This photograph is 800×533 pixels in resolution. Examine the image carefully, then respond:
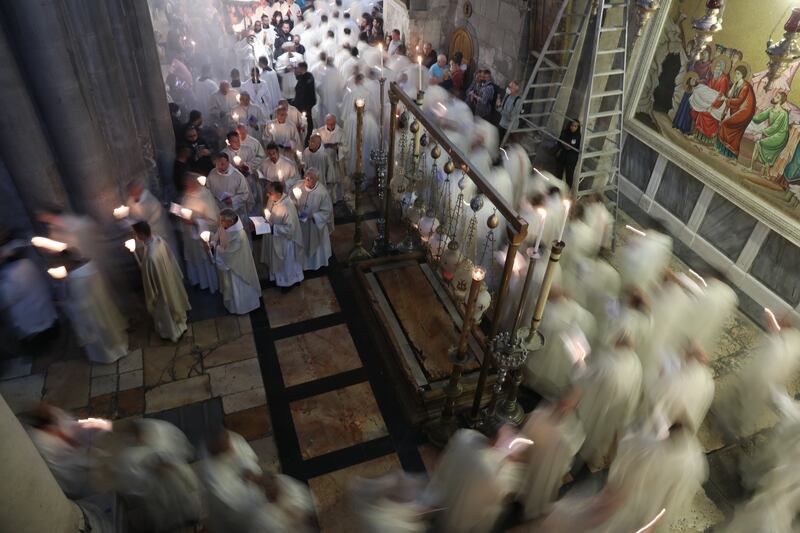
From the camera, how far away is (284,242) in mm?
7965

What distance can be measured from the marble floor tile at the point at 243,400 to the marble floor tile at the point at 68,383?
5.01 ft

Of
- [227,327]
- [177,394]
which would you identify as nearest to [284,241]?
[227,327]

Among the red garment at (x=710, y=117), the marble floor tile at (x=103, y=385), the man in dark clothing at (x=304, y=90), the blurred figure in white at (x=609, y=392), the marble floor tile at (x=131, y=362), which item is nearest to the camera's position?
the blurred figure in white at (x=609, y=392)

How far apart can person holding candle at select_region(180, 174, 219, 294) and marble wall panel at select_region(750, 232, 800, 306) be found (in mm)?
8168

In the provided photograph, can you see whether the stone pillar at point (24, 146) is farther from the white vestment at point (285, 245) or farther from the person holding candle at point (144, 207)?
the white vestment at point (285, 245)

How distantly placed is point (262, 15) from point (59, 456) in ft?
50.2

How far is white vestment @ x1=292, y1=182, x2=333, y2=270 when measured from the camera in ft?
26.5

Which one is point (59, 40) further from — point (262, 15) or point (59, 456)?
point (262, 15)

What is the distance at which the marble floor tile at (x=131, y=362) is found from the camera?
700 centimetres

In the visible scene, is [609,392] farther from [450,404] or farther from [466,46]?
[466,46]

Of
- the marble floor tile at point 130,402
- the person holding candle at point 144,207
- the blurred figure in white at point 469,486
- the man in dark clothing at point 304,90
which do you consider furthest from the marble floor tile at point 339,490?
the man in dark clothing at point 304,90

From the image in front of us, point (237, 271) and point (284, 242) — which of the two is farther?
point (284, 242)

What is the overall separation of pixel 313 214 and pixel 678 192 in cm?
656

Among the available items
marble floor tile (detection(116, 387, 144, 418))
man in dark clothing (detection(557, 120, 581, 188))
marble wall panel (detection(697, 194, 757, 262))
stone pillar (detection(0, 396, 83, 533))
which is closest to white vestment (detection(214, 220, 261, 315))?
marble floor tile (detection(116, 387, 144, 418))
